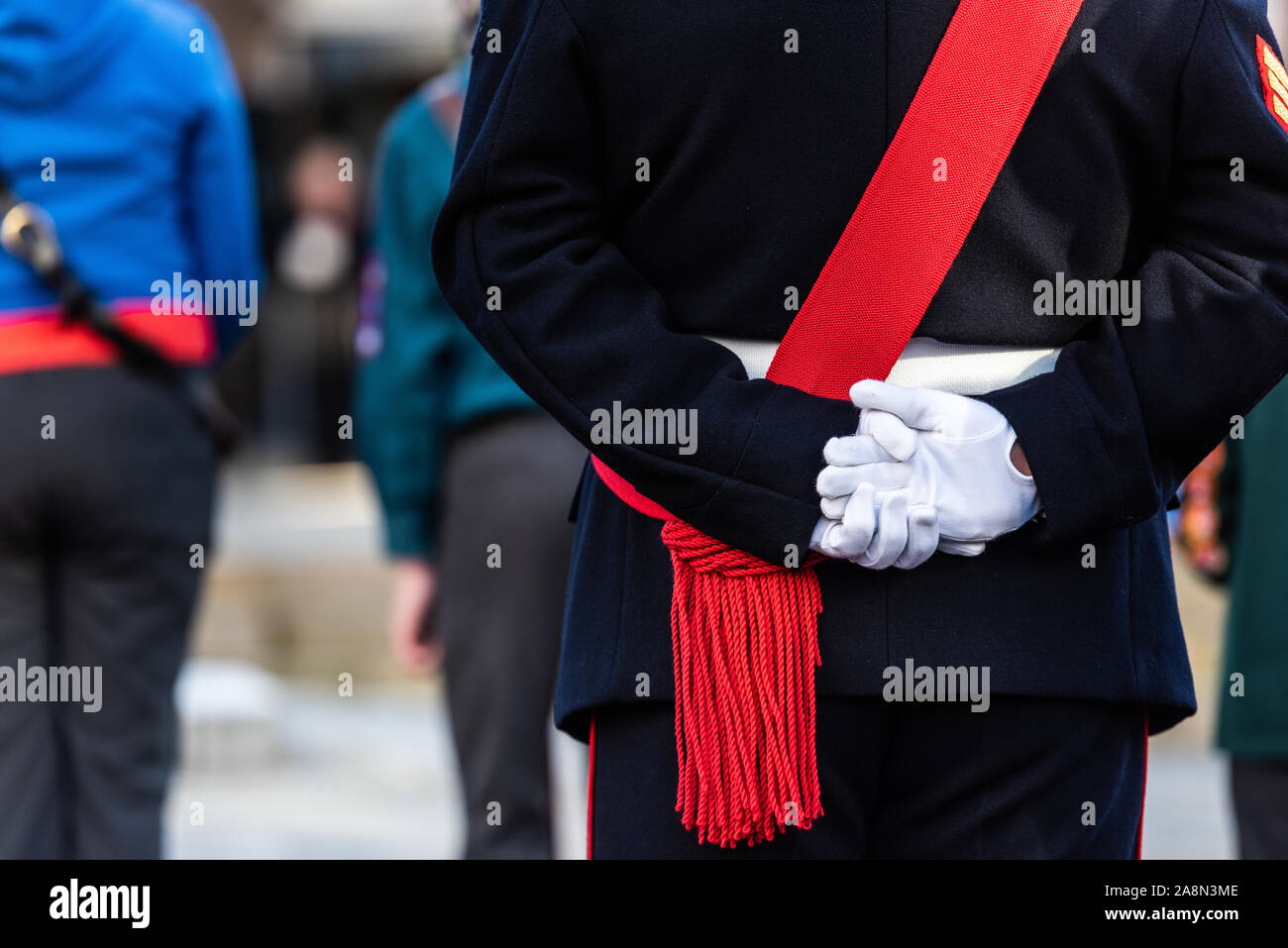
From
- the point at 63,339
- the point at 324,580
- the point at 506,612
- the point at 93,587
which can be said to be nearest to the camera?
the point at 63,339

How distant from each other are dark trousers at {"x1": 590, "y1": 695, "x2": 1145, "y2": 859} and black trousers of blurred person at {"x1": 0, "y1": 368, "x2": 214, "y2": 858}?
5.37 ft

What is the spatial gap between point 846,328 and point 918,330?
8cm

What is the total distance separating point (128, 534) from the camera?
3.33m

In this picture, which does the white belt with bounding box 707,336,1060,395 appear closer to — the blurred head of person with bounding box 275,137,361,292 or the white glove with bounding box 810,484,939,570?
the white glove with bounding box 810,484,939,570

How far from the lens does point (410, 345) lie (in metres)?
3.56

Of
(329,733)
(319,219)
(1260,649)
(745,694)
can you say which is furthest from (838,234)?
(319,219)

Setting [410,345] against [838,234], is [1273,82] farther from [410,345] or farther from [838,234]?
[410,345]

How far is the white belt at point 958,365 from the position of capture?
1.89 metres

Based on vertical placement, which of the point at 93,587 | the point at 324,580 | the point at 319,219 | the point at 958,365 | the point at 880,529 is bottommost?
the point at 880,529

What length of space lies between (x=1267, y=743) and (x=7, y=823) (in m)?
2.17

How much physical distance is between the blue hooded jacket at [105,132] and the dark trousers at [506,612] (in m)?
0.68
